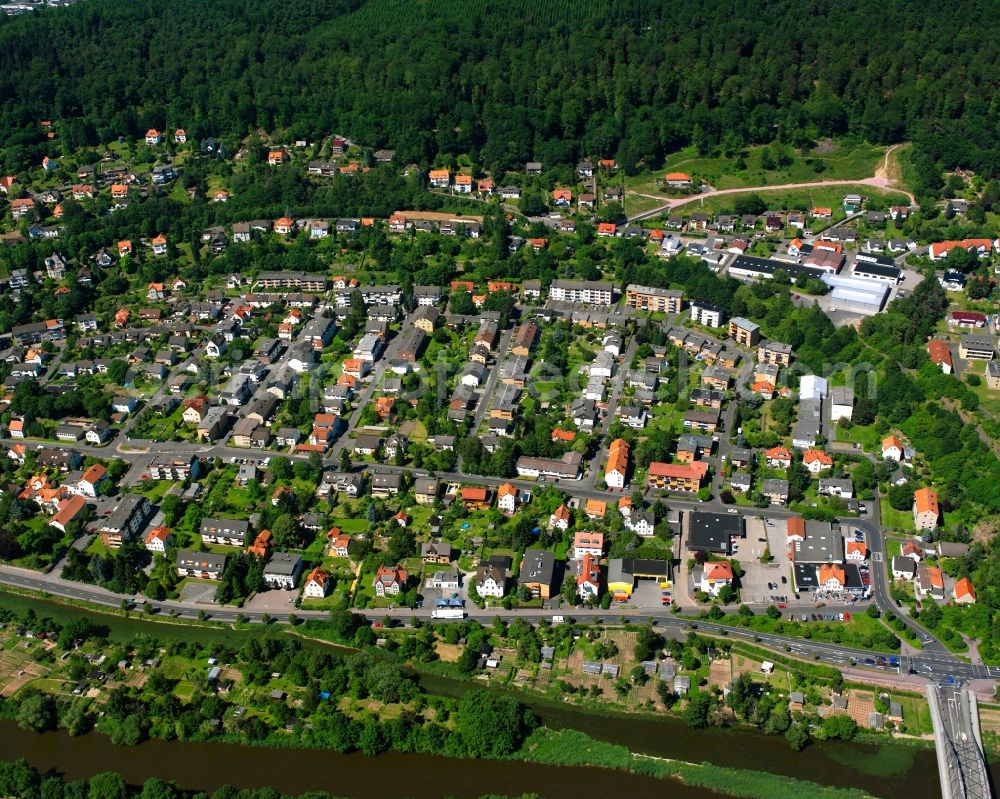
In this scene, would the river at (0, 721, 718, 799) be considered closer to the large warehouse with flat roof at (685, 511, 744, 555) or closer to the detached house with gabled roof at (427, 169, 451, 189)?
the large warehouse with flat roof at (685, 511, 744, 555)

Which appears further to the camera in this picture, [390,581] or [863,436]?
[863,436]

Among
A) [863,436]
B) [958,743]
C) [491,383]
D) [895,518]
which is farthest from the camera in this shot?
[491,383]

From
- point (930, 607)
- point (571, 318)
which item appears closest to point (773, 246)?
point (571, 318)

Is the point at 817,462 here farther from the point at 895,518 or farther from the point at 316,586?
the point at 316,586

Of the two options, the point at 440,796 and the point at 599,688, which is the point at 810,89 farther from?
the point at 440,796

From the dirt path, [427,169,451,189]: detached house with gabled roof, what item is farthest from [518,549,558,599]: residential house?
[427,169,451,189]: detached house with gabled roof

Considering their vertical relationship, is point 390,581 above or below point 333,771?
above

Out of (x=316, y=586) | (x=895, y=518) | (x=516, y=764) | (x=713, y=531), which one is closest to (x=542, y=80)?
(x=713, y=531)
